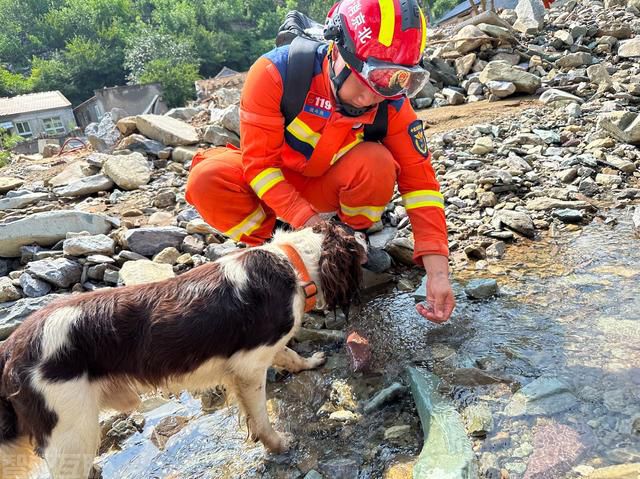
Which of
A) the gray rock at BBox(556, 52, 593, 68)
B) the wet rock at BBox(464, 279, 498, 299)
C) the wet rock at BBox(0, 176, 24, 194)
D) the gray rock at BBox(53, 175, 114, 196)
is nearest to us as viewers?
the wet rock at BBox(464, 279, 498, 299)

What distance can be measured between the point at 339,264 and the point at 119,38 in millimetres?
79157

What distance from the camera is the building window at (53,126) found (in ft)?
159

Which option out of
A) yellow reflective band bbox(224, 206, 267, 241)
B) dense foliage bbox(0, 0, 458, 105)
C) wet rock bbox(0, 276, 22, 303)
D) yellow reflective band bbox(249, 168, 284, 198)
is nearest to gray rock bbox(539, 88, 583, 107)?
yellow reflective band bbox(224, 206, 267, 241)

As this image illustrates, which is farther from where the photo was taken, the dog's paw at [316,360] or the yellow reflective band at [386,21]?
the dog's paw at [316,360]

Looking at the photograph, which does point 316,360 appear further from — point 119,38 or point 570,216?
point 119,38

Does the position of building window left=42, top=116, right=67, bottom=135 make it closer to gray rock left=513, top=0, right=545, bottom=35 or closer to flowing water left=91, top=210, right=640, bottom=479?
gray rock left=513, top=0, right=545, bottom=35

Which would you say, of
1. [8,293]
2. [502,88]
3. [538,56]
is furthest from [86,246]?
[538,56]

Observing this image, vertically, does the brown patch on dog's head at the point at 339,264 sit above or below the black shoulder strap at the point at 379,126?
below

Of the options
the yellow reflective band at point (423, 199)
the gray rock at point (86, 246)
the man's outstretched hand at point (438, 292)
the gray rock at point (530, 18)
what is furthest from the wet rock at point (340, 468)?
the gray rock at point (530, 18)

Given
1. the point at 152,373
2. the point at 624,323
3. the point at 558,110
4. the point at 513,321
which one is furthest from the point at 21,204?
the point at 558,110

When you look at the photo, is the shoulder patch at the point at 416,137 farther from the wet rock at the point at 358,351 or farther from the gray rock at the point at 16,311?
the gray rock at the point at 16,311

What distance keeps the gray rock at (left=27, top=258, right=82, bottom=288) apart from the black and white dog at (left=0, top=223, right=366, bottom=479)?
189cm

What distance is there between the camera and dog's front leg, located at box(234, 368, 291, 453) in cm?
242

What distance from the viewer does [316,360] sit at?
119 inches
